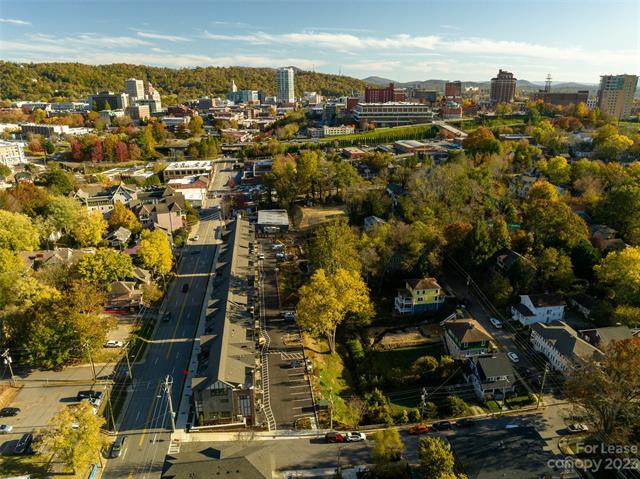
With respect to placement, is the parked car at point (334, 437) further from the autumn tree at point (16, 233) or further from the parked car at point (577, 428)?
the autumn tree at point (16, 233)

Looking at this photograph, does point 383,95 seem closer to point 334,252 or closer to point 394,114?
point 394,114

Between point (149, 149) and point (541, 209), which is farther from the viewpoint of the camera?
point (149, 149)

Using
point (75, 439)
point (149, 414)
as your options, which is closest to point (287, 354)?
point (149, 414)

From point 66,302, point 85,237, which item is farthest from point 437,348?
point 85,237

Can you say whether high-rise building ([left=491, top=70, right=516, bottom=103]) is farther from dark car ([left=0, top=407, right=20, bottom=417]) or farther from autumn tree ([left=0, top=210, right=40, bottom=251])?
dark car ([left=0, top=407, right=20, bottom=417])

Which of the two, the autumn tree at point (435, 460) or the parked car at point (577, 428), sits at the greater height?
the autumn tree at point (435, 460)

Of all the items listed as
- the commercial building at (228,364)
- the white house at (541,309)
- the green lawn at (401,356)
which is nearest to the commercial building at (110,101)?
the commercial building at (228,364)

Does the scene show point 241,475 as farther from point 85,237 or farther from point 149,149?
point 149,149
